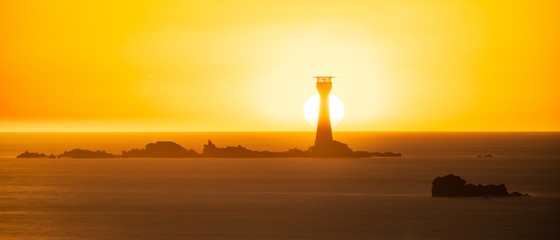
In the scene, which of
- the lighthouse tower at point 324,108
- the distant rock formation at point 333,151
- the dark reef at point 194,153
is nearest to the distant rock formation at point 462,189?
the lighthouse tower at point 324,108

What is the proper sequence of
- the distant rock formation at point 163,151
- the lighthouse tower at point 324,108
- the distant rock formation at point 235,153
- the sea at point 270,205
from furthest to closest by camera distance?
the distant rock formation at point 235,153
the distant rock formation at point 163,151
the lighthouse tower at point 324,108
the sea at point 270,205

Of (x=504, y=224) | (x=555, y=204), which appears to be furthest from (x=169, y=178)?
(x=504, y=224)

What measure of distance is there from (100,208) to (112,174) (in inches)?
1823

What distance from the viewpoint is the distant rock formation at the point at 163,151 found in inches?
6895

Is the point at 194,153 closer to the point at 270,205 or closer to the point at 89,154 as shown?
the point at 89,154

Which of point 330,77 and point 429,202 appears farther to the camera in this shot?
point 330,77

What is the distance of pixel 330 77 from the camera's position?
133m

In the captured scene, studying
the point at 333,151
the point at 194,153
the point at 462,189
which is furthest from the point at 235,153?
the point at 462,189

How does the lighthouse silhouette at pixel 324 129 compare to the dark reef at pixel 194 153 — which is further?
the dark reef at pixel 194 153

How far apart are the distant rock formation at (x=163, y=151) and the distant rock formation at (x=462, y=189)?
93641 mm

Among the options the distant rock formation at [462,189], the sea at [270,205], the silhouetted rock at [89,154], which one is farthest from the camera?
the silhouetted rock at [89,154]

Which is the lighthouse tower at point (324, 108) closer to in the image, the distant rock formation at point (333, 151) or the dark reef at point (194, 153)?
the distant rock formation at point (333, 151)

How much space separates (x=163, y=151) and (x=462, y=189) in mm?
106611

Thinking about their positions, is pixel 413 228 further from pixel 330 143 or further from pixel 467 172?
pixel 330 143
